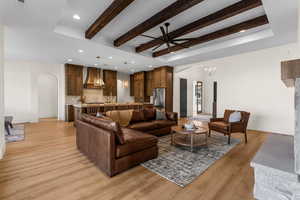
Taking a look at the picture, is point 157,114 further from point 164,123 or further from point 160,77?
point 160,77

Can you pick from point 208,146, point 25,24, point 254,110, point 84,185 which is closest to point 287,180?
point 208,146

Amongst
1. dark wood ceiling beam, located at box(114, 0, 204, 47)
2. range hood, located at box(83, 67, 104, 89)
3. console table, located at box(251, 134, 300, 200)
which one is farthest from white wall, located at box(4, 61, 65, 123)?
console table, located at box(251, 134, 300, 200)

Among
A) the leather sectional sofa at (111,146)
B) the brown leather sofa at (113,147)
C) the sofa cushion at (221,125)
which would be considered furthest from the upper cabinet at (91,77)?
the sofa cushion at (221,125)

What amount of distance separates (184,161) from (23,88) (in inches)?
303

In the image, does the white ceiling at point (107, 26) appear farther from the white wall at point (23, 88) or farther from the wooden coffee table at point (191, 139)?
the wooden coffee table at point (191, 139)

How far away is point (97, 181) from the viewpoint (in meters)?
2.06

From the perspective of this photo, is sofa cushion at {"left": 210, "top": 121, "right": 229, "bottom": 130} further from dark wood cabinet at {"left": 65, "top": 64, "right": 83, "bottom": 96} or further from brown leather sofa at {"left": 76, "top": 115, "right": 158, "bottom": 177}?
dark wood cabinet at {"left": 65, "top": 64, "right": 83, "bottom": 96}

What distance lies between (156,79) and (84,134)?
5.34m

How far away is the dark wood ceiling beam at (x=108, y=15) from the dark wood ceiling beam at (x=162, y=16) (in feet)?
2.49

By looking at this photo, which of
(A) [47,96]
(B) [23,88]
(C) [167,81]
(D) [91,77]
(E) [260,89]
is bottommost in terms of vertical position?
(A) [47,96]

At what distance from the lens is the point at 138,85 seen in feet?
29.3

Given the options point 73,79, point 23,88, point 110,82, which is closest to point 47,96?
point 23,88

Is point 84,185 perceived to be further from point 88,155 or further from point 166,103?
point 166,103

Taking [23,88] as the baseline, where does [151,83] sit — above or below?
above
